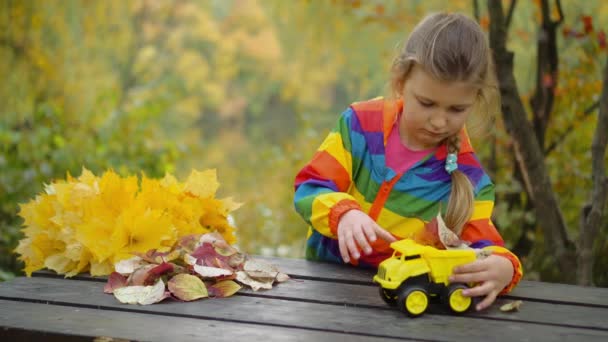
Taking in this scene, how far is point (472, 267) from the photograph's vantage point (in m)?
1.76

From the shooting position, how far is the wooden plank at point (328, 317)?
1573mm

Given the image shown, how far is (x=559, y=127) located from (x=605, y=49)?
485mm

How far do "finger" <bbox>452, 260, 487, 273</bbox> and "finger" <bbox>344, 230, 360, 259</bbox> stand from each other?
0.25 m

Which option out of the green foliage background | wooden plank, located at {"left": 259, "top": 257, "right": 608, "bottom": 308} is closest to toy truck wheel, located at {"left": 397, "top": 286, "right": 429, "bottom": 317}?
wooden plank, located at {"left": 259, "top": 257, "right": 608, "bottom": 308}

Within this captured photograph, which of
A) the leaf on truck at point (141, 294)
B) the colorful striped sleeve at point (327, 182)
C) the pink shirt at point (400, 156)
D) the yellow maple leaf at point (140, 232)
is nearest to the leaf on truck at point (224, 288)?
the leaf on truck at point (141, 294)

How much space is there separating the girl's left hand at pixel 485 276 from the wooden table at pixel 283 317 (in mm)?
40

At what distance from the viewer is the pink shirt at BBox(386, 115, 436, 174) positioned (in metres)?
2.18

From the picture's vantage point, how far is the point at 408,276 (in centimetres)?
169

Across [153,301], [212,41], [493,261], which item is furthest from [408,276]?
[212,41]

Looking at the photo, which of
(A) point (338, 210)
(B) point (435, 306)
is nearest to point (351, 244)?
(A) point (338, 210)

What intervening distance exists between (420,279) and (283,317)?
321mm

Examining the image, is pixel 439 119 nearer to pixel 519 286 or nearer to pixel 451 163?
pixel 451 163

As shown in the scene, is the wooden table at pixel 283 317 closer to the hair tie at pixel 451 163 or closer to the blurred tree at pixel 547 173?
the hair tie at pixel 451 163

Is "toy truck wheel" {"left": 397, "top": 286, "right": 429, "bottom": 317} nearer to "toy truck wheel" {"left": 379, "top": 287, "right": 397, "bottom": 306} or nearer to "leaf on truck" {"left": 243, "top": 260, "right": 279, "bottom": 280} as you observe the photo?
"toy truck wheel" {"left": 379, "top": 287, "right": 397, "bottom": 306}
